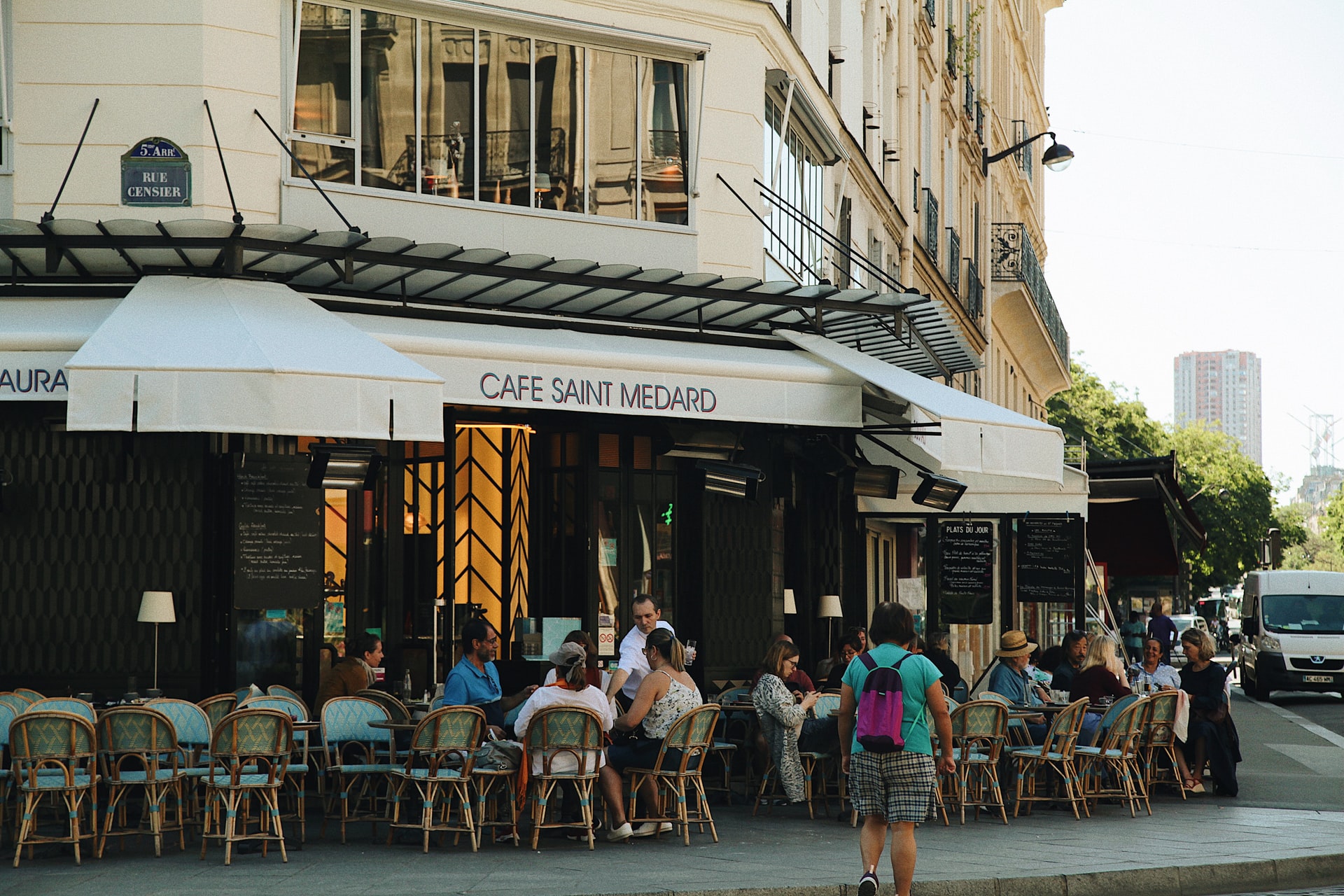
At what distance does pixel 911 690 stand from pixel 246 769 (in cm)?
435

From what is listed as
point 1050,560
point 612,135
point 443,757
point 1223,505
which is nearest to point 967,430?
point 612,135

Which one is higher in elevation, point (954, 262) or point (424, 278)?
point (954, 262)

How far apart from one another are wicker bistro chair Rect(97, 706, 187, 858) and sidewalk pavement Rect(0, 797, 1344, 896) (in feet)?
0.61

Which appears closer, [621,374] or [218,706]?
[218,706]

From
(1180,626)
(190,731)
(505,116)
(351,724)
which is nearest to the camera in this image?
(190,731)

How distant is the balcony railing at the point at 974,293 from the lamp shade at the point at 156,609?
21893mm

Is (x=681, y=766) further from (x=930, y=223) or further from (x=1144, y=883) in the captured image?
(x=930, y=223)

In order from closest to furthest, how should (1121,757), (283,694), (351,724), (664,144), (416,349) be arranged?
1. (351,724)
2. (283,694)
3. (416,349)
4. (1121,757)
5. (664,144)

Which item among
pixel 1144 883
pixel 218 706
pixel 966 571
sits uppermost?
pixel 966 571

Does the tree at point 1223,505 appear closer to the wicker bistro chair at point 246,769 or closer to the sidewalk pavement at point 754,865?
the sidewalk pavement at point 754,865

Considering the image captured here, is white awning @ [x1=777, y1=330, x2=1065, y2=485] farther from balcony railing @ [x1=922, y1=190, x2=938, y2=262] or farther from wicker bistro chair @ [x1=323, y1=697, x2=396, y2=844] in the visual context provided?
balcony railing @ [x1=922, y1=190, x2=938, y2=262]

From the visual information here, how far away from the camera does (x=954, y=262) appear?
3055 cm

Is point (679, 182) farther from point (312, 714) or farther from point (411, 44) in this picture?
point (312, 714)

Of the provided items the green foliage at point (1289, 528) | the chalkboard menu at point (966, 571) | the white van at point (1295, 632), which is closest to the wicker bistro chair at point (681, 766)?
the chalkboard menu at point (966, 571)
